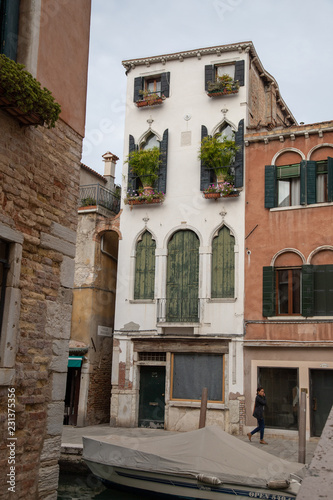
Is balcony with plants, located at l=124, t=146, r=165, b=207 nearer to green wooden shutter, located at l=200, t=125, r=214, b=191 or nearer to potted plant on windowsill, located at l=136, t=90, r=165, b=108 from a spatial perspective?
green wooden shutter, located at l=200, t=125, r=214, b=191

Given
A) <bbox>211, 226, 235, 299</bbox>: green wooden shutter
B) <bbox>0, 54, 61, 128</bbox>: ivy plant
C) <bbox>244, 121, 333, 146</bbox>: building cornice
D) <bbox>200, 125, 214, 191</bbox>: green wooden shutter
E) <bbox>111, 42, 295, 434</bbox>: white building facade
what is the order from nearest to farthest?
1. <bbox>0, 54, 61, 128</bbox>: ivy plant
2. <bbox>244, 121, 333, 146</bbox>: building cornice
3. <bbox>111, 42, 295, 434</bbox>: white building facade
4. <bbox>211, 226, 235, 299</bbox>: green wooden shutter
5. <bbox>200, 125, 214, 191</bbox>: green wooden shutter

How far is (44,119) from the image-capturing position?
622 cm

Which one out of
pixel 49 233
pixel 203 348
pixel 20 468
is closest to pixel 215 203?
pixel 203 348

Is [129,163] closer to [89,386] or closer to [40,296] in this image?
[89,386]

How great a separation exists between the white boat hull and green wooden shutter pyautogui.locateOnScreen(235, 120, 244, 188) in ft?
31.0

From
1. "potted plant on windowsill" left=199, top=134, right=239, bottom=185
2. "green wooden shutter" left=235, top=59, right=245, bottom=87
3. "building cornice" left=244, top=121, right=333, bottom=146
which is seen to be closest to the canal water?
"potted plant on windowsill" left=199, top=134, right=239, bottom=185

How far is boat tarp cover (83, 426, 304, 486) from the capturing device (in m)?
9.77

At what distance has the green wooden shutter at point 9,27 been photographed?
21.0ft

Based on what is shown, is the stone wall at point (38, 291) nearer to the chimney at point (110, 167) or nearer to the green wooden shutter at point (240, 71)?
the green wooden shutter at point (240, 71)

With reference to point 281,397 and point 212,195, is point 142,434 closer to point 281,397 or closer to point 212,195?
point 281,397

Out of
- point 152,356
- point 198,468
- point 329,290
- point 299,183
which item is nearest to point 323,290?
point 329,290

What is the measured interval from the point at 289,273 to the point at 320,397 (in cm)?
350

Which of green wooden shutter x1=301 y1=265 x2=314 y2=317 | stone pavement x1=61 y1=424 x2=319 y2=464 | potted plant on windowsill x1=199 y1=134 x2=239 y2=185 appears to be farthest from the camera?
potted plant on windowsill x1=199 y1=134 x2=239 y2=185

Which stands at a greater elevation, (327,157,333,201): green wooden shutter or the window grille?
(327,157,333,201): green wooden shutter
